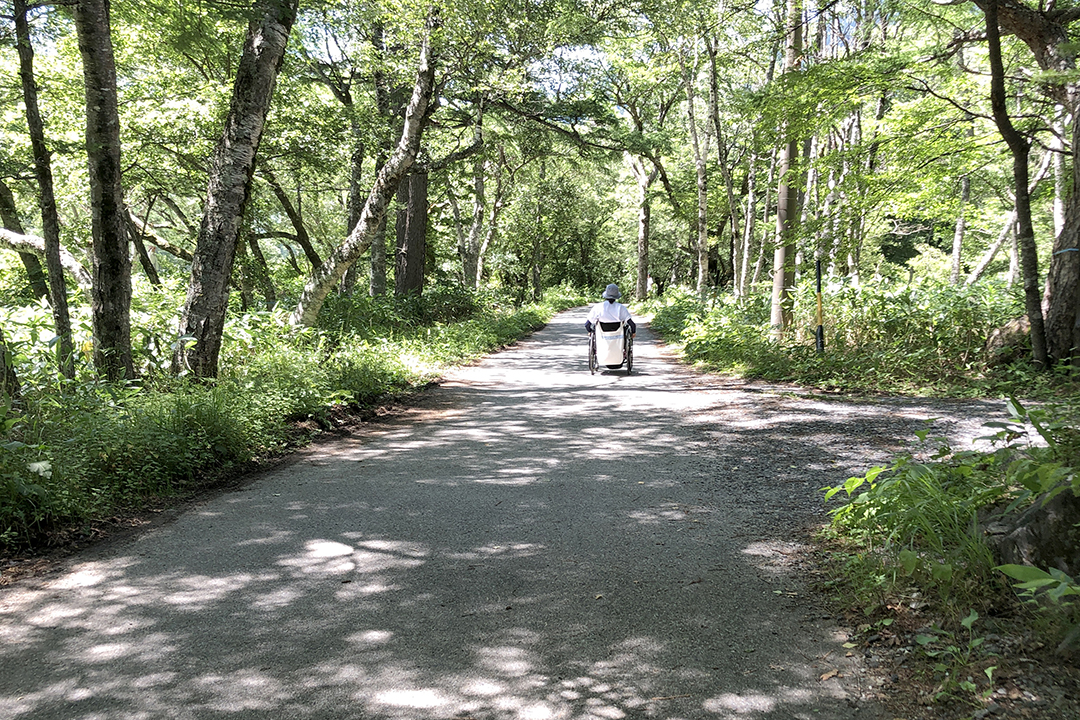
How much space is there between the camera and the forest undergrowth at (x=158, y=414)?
4.27 meters

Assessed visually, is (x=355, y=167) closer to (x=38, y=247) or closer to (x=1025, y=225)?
(x=38, y=247)

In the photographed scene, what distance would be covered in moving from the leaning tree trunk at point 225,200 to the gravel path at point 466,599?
254 centimetres

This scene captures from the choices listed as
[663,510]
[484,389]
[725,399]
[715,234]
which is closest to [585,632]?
[663,510]

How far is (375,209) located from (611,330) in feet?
15.5

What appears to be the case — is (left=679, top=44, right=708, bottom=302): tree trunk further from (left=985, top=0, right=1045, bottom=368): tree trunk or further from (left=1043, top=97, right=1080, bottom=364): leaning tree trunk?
(left=1043, top=97, right=1080, bottom=364): leaning tree trunk

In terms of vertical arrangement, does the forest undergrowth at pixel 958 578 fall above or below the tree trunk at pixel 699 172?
below

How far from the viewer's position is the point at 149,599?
3.38 m

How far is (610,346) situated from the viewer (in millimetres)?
12172

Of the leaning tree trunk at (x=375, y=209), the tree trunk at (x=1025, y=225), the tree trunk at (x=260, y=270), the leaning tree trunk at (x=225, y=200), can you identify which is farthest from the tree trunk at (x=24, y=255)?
the tree trunk at (x=1025, y=225)

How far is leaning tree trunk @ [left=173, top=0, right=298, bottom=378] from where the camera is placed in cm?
768

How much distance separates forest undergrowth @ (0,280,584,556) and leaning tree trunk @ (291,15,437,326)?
0.63 m

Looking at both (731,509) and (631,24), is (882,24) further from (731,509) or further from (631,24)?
(731,509)

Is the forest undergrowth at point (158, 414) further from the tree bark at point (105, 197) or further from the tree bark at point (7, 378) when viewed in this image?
the tree bark at point (105, 197)

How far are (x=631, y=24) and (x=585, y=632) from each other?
51.8ft
